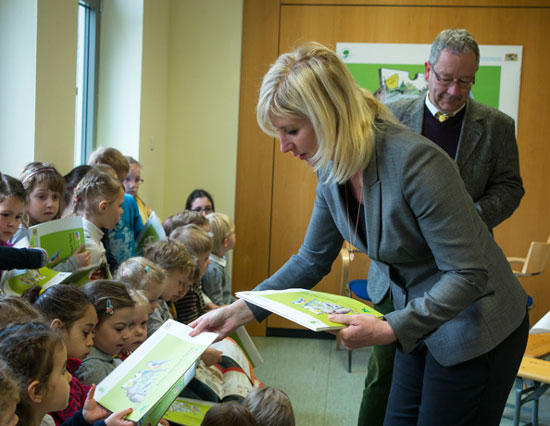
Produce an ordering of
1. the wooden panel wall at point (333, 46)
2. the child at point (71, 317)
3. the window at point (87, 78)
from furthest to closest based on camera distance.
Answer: the wooden panel wall at point (333, 46) < the window at point (87, 78) < the child at point (71, 317)

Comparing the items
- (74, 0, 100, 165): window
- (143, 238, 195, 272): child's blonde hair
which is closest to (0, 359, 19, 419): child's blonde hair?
(143, 238, 195, 272): child's blonde hair

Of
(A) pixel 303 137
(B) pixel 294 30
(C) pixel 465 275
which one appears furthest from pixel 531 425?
(B) pixel 294 30

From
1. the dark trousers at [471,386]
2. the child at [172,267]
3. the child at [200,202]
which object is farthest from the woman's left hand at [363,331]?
the child at [200,202]

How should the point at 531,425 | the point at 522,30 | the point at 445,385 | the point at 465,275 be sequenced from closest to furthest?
the point at 465,275
the point at 445,385
the point at 531,425
the point at 522,30

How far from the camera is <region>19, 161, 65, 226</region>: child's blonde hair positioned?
8.50ft

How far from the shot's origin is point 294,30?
4.86 metres

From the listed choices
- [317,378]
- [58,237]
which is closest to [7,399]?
[58,237]

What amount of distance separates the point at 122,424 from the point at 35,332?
0.30m

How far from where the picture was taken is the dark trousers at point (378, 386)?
7.05ft

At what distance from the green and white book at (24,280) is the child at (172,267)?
71 cm

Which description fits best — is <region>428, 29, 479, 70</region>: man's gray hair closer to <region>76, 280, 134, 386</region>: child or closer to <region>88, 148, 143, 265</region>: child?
<region>76, 280, 134, 386</region>: child

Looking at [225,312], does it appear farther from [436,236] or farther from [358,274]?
[358,274]

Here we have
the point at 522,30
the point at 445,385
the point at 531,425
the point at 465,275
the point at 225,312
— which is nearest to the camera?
the point at 465,275

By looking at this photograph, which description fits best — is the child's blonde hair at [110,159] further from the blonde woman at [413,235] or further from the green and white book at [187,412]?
the blonde woman at [413,235]
